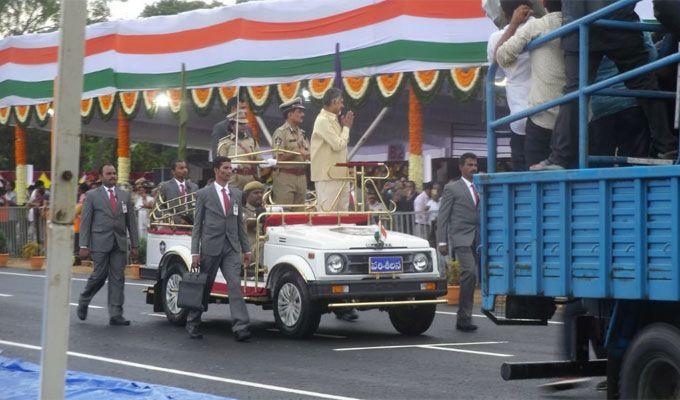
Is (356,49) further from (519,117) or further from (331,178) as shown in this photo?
(519,117)

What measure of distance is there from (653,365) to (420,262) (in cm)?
734

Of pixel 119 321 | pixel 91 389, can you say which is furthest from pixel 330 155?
pixel 91 389

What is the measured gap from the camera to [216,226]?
14297 mm

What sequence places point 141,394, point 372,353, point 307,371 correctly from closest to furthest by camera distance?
point 141,394
point 307,371
point 372,353

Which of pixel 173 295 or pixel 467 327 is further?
pixel 173 295

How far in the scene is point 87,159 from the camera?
61.1m

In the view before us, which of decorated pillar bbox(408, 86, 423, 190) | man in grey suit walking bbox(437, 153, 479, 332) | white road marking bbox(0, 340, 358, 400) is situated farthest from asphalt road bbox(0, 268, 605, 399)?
decorated pillar bbox(408, 86, 423, 190)

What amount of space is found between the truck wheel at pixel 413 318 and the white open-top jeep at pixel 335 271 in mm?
11

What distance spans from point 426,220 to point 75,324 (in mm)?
7066

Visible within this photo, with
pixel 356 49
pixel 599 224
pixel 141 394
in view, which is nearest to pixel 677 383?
pixel 599 224

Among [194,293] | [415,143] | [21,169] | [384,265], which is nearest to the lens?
[384,265]

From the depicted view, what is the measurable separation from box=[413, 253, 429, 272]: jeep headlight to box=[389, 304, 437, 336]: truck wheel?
418 mm

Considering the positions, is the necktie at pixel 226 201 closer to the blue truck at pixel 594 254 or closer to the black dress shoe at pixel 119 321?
the black dress shoe at pixel 119 321

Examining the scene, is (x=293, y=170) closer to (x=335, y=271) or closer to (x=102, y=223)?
(x=335, y=271)
